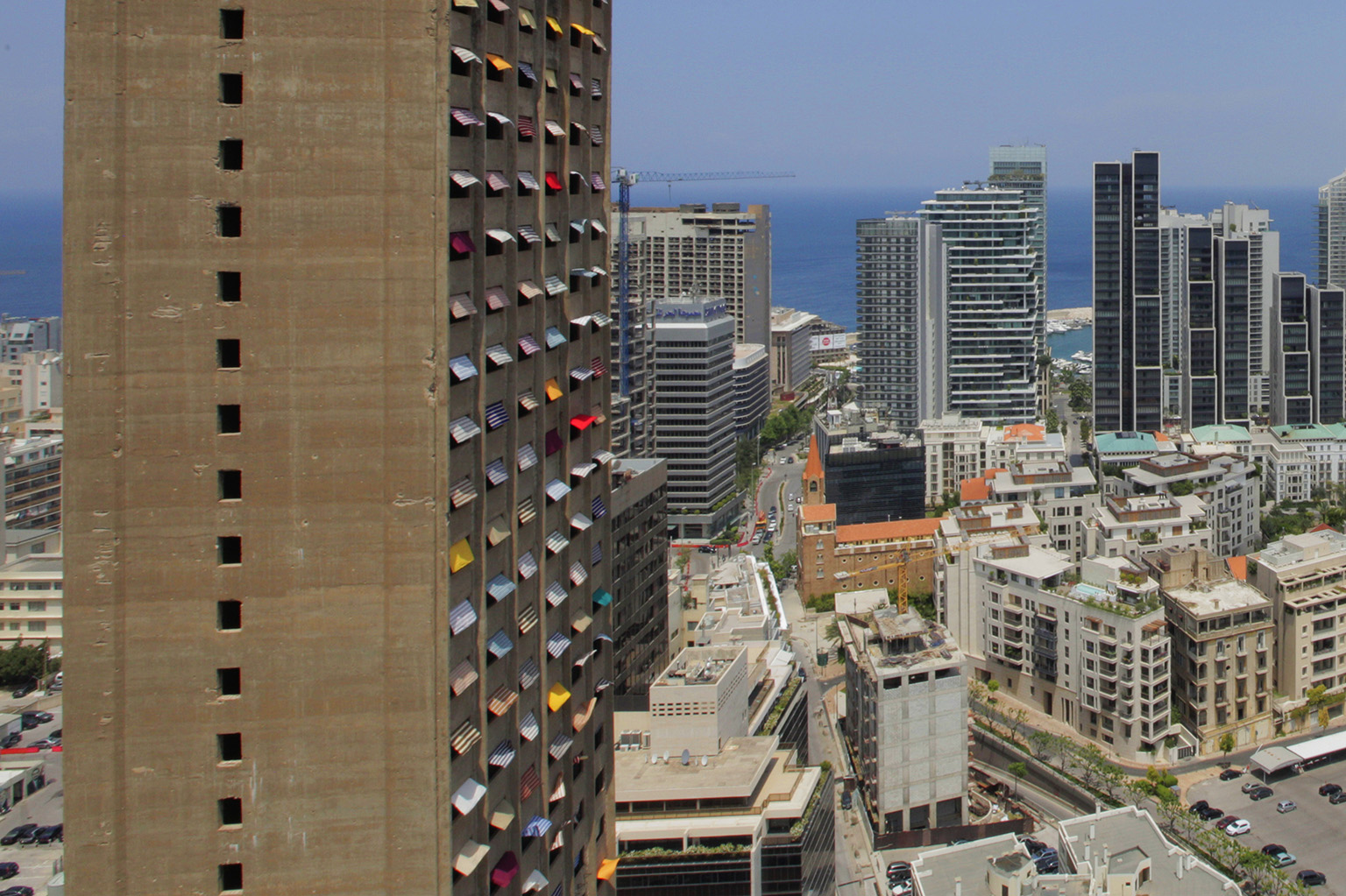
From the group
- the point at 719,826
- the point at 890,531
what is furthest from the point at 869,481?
Result: the point at 719,826

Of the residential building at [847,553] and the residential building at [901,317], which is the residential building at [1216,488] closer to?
the residential building at [847,553]

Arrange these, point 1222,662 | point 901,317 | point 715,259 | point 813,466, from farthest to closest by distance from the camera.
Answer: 1. point 715,259
2. point 901,317
3. point 813,466
4. point 1222,662

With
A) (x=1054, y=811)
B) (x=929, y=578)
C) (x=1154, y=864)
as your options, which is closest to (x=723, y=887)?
(x=1154, y=864)

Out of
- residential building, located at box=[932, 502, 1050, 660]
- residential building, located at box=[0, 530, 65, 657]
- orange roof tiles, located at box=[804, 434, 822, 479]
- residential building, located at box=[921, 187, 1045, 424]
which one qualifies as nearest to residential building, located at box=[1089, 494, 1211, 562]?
residential building, located at box=[932, 502, 1050, 660]

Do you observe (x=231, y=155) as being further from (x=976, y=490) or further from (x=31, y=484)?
(x=31, y=484)

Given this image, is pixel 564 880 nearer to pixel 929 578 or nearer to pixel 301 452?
pixel 301 452

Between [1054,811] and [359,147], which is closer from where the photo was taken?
[359,147]

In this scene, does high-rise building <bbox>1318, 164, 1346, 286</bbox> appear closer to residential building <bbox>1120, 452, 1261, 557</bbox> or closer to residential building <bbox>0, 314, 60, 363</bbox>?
residential building <bbox>1120, 452, 1261, 557</bbox>
